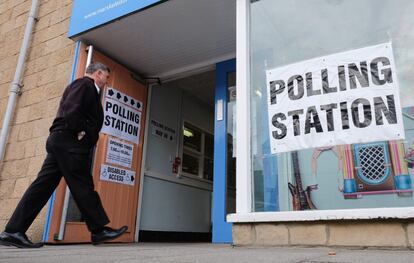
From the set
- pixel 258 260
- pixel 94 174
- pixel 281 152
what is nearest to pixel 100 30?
pixel 94 174

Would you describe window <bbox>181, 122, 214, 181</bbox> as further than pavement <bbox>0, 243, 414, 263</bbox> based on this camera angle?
Yes

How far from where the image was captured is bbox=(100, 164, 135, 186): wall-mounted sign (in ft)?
14.0

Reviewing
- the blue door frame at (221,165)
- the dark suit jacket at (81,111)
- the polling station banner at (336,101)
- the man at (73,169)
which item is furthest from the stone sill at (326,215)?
the dark suit jacket at (81,111)

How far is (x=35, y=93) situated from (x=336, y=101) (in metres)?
3.58

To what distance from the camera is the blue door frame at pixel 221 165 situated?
3.92m

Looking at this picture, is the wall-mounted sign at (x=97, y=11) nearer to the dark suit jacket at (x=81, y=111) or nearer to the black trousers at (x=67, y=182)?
the dark suit jacket at (x=81, y=111)

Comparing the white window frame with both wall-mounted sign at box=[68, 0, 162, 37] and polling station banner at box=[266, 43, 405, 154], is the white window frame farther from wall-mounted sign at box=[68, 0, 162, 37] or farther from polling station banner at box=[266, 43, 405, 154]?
wall-mounted sign at box=[68, 0, 162, 37]

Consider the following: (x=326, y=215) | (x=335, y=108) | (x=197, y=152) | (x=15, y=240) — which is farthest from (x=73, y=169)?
(x=197, y=152)

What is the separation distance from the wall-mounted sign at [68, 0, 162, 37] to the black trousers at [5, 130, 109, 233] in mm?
1546

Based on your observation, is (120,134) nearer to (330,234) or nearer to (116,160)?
(116,160)

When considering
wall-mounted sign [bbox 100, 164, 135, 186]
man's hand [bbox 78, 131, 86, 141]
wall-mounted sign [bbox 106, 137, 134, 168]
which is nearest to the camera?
man's hand [bbox 78, 131, 86, 141]

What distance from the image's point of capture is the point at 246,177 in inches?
115

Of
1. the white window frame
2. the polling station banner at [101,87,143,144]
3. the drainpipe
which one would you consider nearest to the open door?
the polling station banner at [101,87,143,144]

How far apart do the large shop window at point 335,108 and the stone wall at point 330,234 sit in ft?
0.52
